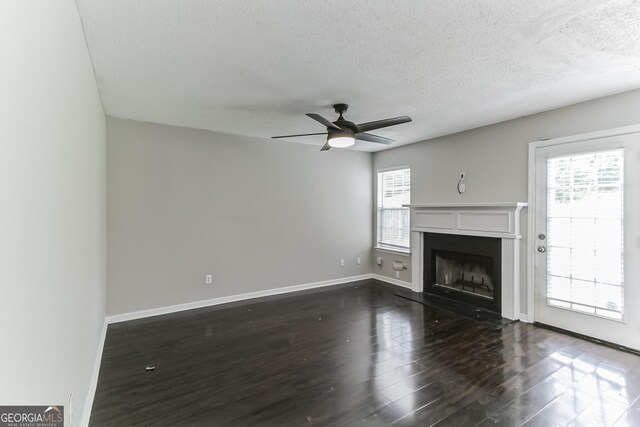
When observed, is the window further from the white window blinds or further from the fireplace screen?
the white window blinds

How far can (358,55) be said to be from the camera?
2.28 meters

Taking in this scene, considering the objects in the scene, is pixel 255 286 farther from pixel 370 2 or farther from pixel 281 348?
pixel 370 2

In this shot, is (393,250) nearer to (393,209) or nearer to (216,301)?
(393,209)

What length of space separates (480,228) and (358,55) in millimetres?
3073

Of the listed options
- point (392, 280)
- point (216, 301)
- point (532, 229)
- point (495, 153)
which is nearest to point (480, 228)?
point (532, 229)

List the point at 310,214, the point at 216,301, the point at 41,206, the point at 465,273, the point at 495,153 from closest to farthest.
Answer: the point at 41,206
the point at 495,153
the point at 216,301
the point at 465,273
the point at 310,214

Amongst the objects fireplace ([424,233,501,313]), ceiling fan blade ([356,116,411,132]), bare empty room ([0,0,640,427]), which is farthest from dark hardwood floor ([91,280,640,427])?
ceiling fan blade ([356,116,411,132])

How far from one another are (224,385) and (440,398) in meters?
1.67

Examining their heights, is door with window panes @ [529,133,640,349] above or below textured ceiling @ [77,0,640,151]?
below

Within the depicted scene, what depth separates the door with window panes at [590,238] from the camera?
9.69 ft

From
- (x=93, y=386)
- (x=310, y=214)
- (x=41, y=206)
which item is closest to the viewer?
(x=41, y=206)

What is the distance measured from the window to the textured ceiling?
2135 mm

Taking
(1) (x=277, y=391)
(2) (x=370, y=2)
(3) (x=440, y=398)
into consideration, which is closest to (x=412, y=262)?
(3) (x=440, y=398)

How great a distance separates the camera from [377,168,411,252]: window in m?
5.54
